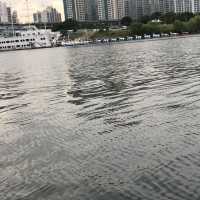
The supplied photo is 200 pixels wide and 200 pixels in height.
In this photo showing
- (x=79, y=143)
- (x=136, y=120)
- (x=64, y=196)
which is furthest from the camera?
(x=136, y=120)

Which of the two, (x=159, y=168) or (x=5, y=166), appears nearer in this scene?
(x=159, y=168)

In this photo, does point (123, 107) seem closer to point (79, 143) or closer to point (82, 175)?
point (79, 143)

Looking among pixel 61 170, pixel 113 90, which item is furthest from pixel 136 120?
pixel 113 90

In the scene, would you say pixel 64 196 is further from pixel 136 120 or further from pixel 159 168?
pixel 136 120

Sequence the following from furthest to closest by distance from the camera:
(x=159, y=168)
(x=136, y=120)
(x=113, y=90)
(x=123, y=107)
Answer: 1. (x=113, y=90)
2. (x=123, y=107)
3. (x=136, y=120)
4. (x=159, y=168)

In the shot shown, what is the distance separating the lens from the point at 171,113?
77.4 feet

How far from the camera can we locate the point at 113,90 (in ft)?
117

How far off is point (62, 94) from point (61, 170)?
68.6 feet

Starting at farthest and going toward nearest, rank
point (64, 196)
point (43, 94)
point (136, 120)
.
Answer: point (43, 94) < point (136, 120) < point (64, 196)

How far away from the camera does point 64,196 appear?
44.4ft

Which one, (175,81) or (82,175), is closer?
(82,175)

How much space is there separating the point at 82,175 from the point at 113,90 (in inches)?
815

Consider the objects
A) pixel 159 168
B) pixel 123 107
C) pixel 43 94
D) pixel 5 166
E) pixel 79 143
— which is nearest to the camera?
pixel 159 168

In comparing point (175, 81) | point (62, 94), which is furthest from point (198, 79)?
point (62, 94)
